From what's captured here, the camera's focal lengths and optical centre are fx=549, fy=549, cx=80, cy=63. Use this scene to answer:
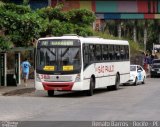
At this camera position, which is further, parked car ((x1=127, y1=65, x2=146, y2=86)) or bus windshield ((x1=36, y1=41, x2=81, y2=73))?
parked car ((x1=127, y1=65, x2=146, y2=86))

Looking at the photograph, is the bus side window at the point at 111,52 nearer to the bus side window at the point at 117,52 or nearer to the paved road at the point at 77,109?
the bus side window at the point at 117,52

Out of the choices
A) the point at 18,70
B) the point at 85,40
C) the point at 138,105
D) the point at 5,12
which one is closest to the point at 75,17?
the point at 18,70

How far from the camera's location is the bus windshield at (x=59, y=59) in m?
25.7

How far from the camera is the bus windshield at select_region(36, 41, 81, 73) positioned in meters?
25.7

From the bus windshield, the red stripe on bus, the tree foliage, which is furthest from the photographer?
the tree foliage

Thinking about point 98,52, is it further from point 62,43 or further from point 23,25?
point 23,25

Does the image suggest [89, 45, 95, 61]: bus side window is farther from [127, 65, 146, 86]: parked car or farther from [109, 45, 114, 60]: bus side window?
[127, 65, 146, 86]: parked car

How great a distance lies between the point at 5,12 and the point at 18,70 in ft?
18.0

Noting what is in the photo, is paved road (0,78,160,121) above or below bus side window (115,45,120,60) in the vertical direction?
below

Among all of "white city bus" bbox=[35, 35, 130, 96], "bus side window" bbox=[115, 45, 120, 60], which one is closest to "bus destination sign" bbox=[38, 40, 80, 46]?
"white city bus" bbox=[35, 35, 130, 96]

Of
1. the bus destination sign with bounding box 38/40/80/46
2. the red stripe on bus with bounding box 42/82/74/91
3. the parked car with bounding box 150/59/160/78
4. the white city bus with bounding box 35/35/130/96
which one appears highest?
the bus destination sign with bounding box 38/40/80/46

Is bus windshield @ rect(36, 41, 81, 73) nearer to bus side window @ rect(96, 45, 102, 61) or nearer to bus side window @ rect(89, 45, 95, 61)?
bus side window @ rect(89, 45, 95, 61)

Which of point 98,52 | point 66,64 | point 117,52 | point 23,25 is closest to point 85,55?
point 66,64

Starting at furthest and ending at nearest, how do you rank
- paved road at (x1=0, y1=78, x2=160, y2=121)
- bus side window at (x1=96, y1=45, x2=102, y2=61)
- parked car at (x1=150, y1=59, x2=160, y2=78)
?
parked car at (x1=150, y1=59, x2=160, y2=78)
bus side window at (x1=96, y1=45, x2=102, y2=61)
paved road at (x1=0, y1=78, x2=160, y2=121)
